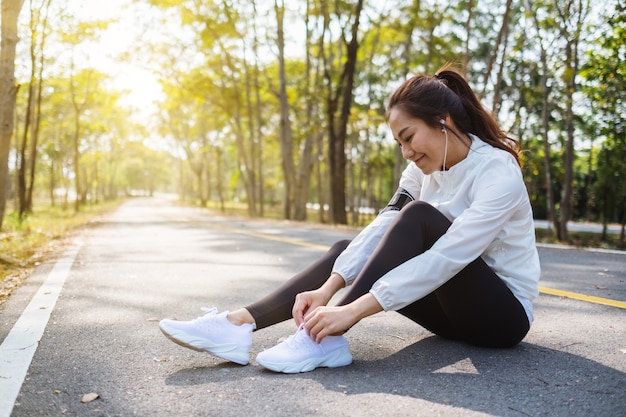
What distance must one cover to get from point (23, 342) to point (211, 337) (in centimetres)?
119

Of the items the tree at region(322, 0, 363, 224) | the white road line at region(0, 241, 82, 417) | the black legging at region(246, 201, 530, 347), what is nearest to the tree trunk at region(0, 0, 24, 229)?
the white road line at region(0, 241, 82, 417)

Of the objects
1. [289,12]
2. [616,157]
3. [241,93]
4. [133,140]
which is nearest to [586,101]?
[616,157]

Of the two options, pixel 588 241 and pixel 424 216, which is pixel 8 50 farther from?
pixel 588 241

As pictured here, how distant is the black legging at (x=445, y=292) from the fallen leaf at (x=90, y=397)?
2.57ft

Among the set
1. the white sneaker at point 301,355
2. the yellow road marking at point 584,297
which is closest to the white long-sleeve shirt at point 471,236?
the white sneaker at point 301,355

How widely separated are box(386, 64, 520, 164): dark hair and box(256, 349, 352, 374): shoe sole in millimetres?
1138

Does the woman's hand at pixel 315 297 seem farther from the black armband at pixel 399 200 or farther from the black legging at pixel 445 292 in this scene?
the black armband at pixel 399 200

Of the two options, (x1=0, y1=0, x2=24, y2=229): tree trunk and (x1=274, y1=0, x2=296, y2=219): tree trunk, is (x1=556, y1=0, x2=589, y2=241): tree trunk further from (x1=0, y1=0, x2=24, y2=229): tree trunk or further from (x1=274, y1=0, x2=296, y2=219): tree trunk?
(x1=0, y1=0, x2=24, y2=229): tree trunk

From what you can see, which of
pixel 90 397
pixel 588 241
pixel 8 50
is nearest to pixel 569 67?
pixel 588 241

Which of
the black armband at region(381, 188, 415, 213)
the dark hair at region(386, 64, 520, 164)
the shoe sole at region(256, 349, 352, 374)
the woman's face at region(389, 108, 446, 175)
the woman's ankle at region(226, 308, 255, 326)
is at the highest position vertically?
the dark hair at region(386, 64, 520, 164)

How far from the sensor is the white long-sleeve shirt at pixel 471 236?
2.33 meters

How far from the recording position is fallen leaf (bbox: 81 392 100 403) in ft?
7.30

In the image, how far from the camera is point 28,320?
363 centimetres

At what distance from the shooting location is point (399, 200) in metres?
3.00
